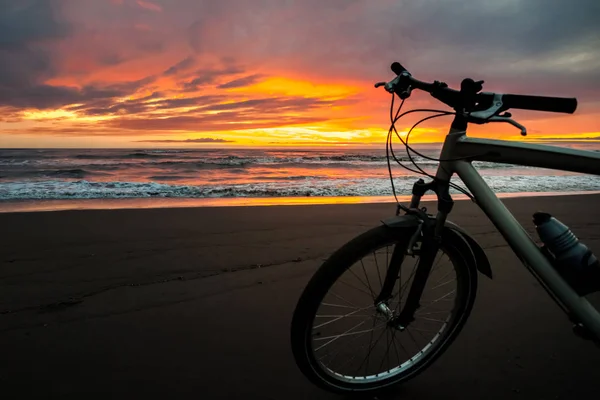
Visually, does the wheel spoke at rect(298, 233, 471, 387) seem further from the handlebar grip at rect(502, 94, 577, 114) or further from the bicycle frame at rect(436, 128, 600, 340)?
the handlebar grip at rect(502, 94, 577, 114)

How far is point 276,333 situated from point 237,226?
304cm

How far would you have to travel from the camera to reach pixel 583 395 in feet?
6.69

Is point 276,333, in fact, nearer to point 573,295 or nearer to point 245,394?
point 245,394

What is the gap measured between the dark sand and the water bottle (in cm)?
80

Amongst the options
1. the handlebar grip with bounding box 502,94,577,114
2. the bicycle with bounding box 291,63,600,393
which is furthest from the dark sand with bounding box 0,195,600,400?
the handlebar grip with bounding box 502,94,577,114

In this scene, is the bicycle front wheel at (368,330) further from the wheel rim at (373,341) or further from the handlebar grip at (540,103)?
the handlebar grip at (540,103)

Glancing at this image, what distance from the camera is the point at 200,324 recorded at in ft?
9.03

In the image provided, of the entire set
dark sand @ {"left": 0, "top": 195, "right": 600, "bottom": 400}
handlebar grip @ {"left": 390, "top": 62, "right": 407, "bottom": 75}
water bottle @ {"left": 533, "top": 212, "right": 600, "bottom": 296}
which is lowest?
dark sand @ {"left": 0, "top": 195, "right": 600, "bottom": 400}

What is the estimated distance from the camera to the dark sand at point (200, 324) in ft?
6.93

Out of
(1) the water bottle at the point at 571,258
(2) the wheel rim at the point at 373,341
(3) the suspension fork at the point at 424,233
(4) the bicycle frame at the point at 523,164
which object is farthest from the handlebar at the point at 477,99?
(2) the wheel rim at the point at 373,341

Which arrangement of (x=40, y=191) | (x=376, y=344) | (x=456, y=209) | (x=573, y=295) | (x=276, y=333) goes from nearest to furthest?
(x=573, y=295) → (x=376, y=344) → (x=276, y=333) → (x=456, y=209) → (x=40, y=191)

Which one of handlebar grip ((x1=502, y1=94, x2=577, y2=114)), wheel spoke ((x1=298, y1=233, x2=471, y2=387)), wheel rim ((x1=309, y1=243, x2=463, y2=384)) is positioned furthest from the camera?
wheel rim ((x1=309, y1=243, x2=463, y2=384))

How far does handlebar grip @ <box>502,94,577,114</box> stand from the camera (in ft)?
5.39

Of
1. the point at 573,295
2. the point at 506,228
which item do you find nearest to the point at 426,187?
the point at 506,228
